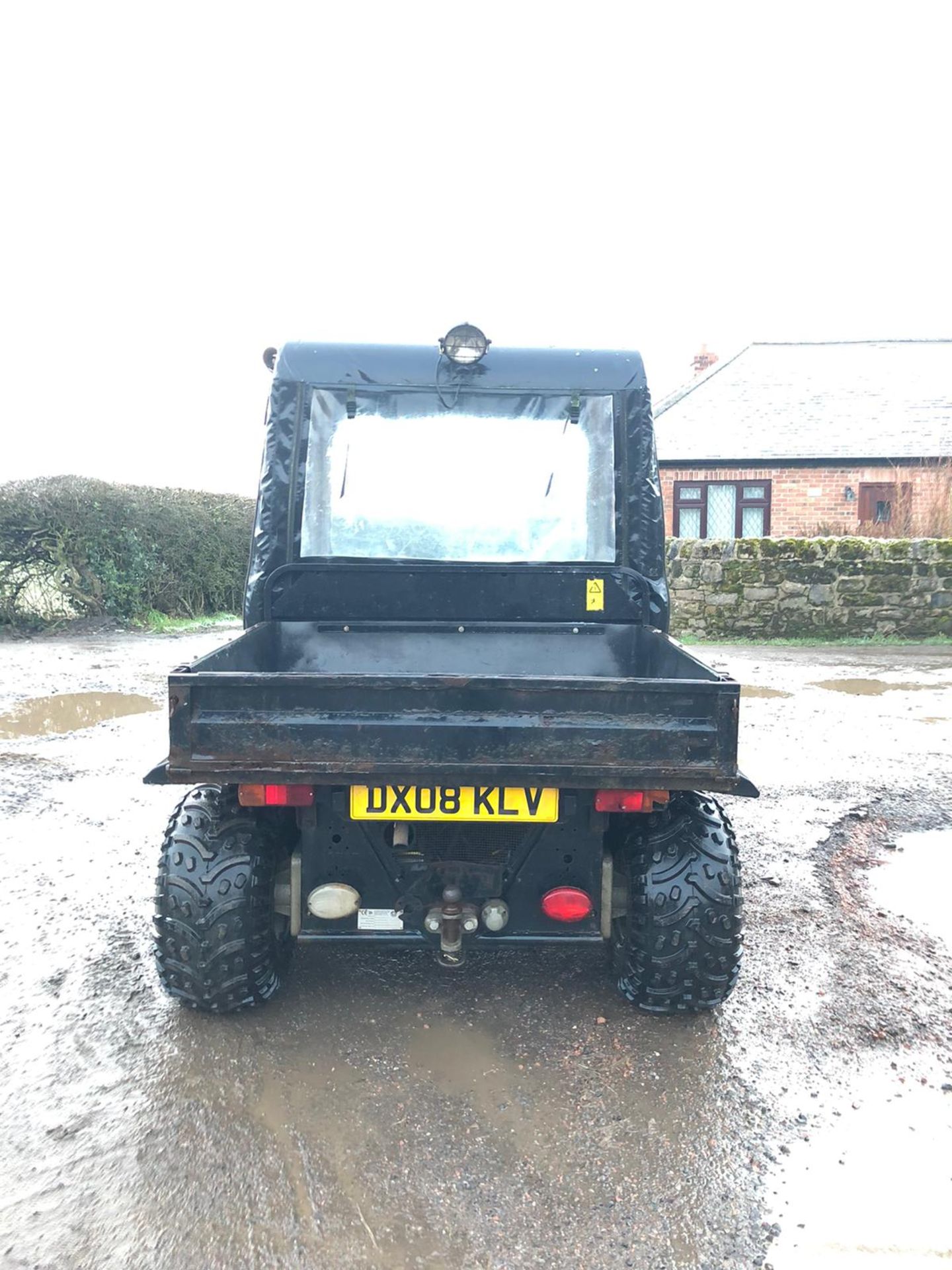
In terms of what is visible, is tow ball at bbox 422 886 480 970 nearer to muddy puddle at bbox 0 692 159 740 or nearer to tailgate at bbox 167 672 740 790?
tailgate at bbox 167 672 740 790

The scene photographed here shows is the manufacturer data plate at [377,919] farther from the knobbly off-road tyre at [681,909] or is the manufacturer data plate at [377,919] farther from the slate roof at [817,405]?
the slate roof at [817,405]

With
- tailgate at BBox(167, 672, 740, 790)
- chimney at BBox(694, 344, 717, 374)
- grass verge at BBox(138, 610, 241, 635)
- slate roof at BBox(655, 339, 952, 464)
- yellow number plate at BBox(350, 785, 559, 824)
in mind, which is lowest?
grass verge at BBox(138, 610, 241, 635)

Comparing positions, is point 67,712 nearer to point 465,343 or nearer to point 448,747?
point 465,343

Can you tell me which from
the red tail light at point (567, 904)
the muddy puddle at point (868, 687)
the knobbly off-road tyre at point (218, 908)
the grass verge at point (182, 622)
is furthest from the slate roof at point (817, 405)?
the knobbly off-road tyre at point (218, 908)

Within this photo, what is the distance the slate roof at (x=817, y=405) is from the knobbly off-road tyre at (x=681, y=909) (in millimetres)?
18229

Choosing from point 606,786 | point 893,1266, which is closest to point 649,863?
point 606,786

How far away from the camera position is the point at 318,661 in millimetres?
3836

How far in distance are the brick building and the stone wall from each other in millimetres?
5040

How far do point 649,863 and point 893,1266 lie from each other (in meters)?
→ 1.16

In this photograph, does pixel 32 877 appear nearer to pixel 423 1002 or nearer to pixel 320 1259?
pixel 423 1002

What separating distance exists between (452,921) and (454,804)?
15.4 inches

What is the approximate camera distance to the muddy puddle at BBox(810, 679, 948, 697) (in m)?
9.47

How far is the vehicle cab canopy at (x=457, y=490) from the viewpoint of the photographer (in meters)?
3.89

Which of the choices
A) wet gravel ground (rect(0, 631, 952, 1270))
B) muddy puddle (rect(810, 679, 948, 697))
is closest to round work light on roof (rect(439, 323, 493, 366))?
wet gravel ground (rect(0, 631, 952, 1270))
